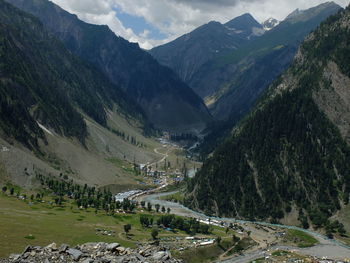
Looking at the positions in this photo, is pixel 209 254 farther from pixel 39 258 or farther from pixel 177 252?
pixel 39 258

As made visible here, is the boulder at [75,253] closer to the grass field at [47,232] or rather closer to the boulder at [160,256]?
the boulder at [160,256]

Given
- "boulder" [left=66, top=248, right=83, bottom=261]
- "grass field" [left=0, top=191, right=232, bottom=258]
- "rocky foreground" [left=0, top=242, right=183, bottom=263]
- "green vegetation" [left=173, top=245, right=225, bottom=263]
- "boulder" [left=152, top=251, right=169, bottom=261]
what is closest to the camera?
"rocky foreground" [left=0, top=242, right=183, bottom=263]

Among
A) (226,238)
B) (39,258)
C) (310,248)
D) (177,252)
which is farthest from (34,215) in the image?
(39,258)

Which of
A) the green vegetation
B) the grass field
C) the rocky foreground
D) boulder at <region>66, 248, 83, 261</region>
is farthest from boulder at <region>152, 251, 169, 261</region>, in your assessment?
the green vegetation

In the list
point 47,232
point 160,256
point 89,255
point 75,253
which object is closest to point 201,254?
point 47,232

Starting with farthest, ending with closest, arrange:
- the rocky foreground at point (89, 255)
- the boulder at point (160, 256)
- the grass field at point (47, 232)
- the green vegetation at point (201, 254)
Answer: the green vegetation at point (201, 254) < the grass field at point (47, 232) < the boulder at point (160, 256) < the rocky foreground at point (89, 255)

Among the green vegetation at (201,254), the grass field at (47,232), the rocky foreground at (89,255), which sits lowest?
the rocky foreground at (89,255)

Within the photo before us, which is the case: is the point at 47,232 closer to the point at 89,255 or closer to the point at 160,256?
the point at 89,255

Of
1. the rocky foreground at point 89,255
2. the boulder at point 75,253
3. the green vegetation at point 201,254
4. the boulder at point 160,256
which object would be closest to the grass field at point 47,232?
the green vegetation at point 201,254

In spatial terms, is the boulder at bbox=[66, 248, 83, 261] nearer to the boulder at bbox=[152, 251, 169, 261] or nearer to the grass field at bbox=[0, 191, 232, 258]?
the boulder at bbox=[152, 251, 169, 261]

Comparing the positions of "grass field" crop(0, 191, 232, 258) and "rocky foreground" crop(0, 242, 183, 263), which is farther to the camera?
"grass field" crop(0, 191, 232, 258)
